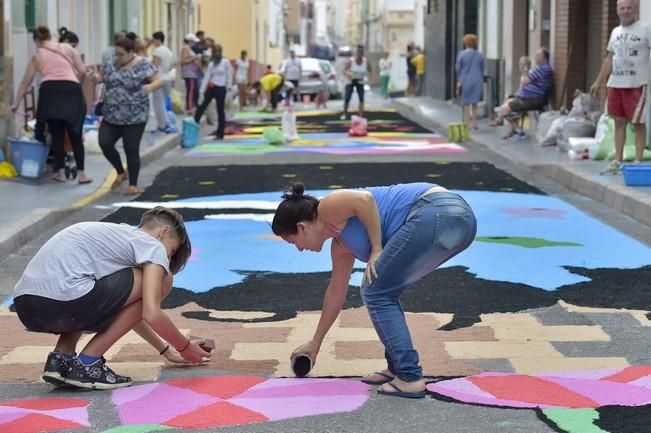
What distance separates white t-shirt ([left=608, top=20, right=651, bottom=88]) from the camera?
576 inches

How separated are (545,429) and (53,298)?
6.95 feet

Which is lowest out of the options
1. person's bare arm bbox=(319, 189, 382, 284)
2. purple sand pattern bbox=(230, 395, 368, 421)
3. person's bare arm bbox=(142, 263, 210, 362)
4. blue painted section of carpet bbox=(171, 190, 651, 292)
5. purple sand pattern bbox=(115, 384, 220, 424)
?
blue painted section of carpet bbox=(171, 190, 651, 292)

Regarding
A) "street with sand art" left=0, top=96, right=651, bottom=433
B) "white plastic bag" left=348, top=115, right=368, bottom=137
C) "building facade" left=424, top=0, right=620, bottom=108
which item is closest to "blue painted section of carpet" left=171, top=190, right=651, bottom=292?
"street with sand art" left=0, top=96, right=651, bottom=433

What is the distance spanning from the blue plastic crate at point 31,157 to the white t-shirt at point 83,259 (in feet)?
30.5

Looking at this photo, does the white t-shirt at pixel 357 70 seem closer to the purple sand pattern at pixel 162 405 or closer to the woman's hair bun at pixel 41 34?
the woman's hair bun at pixel 41 34

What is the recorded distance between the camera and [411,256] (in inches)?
224

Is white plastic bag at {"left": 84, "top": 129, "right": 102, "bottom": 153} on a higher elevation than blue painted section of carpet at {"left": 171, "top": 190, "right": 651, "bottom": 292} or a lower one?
higher

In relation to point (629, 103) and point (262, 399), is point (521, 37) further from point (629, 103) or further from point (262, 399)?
point (262, 399)

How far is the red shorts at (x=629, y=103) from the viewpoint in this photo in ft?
48.2

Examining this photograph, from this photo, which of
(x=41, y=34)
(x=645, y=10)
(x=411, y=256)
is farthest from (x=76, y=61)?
(x=411, y=256)

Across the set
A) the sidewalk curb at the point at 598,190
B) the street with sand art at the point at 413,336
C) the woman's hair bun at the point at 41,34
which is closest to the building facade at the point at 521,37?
the sidewalk curb at the point at 598,190

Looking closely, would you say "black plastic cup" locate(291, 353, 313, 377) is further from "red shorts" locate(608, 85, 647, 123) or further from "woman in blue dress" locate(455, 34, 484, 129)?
"woman in blue dress" locate(455, 34, 484, 129)

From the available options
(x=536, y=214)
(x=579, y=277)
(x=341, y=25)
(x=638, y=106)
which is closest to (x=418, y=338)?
(x=579, y=277)

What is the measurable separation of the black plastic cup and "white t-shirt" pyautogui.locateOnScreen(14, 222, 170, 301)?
70cm
